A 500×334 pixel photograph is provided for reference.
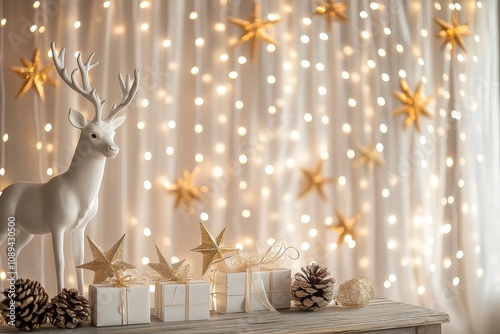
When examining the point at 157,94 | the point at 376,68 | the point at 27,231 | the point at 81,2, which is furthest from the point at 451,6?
the point at 27,231

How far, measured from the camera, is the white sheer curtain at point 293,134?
215 centimetres

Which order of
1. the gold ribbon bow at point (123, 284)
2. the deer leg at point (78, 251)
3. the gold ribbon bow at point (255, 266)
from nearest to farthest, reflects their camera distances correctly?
the gold ribbon bow at point (123, 284) < the deer leg at point (78, 251) < the gold ribbon bow at point (255, 266)

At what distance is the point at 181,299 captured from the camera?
1948mm

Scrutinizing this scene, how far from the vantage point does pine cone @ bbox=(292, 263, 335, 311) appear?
83.0 inches

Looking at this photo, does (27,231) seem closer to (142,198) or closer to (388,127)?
(142,198)

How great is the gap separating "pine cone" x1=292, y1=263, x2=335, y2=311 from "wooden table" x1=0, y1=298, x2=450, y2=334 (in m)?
0.03

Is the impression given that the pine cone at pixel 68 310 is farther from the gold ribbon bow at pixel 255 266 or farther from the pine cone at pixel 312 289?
the pine cone at pixel 312 289

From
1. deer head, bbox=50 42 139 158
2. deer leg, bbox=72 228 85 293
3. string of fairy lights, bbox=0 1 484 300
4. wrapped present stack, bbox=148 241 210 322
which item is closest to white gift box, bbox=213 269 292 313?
wrapped present stack, bbox=148 241 210 322

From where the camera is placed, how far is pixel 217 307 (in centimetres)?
212

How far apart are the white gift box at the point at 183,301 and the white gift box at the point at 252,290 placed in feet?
0.38

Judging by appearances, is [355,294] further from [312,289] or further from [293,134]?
[293,134]

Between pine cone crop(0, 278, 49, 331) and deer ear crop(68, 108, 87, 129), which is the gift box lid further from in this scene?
deer ear crop(68, 108, 87, 129)

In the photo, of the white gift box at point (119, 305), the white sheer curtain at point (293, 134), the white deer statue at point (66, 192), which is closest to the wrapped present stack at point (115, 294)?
the white gift box at point (119, 305)

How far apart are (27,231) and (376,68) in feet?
4.71
